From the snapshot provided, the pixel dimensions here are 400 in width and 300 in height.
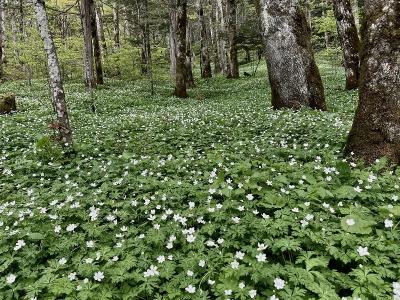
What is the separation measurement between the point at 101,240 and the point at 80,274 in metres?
0.69

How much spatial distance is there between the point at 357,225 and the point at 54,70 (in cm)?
779

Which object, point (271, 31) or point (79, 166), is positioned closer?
point (79, 166)

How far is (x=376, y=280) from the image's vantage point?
A: 3303 mm

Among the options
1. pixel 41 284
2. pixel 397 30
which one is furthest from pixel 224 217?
pixel 397 30

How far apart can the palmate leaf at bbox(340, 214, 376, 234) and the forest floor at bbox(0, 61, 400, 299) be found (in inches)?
0.5

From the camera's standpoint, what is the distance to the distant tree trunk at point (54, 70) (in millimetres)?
8438

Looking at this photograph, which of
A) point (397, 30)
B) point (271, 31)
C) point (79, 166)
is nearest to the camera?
point (397, 30)

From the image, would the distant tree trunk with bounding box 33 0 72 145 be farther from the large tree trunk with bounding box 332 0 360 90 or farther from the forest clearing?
the large tree trunk with bounding box 332 0 360 90

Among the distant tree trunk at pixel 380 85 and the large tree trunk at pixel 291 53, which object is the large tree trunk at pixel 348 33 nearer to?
the large tree trunk at pixel 291 53

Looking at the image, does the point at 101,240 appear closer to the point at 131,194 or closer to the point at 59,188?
the point at 131,194

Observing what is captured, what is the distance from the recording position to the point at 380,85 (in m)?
6.05

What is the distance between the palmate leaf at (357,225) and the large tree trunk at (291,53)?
26.0ft

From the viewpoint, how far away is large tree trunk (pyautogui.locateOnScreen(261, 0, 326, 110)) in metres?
11.5

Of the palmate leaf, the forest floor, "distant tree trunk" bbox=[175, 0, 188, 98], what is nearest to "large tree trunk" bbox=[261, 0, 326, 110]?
the forest floor
